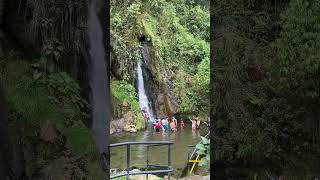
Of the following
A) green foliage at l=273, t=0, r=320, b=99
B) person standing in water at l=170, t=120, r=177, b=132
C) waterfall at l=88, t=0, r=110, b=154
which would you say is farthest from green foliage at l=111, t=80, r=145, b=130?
green foliage at l=273, t=0, r=320, b=99

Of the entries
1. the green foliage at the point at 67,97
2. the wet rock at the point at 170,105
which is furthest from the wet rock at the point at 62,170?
the wet rock at the point at 170,105

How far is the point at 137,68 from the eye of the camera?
36.7 ft

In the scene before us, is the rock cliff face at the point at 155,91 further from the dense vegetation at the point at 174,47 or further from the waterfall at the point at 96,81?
the waterfall at the point at 96,81

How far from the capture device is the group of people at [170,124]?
1062 cm

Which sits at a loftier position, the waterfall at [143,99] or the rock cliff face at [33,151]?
the waterfall at [143,99]

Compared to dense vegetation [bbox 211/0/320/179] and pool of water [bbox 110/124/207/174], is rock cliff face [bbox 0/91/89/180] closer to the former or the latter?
dense vegetation [bbox 211/0/320/179]

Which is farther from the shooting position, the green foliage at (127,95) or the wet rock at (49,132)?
the green foliage at (127,95)

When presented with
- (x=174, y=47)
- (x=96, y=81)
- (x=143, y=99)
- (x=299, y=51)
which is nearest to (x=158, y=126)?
(x=143, y=99)

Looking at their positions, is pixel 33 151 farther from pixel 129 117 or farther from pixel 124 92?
A: pixel 124 92

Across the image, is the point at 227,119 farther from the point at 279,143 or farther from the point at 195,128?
the point at 195,128

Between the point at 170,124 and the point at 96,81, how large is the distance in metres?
8.36

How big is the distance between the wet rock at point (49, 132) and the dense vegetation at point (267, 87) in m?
1.02

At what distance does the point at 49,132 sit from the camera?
9.16 feet

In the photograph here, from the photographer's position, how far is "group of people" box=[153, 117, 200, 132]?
10.6 m
